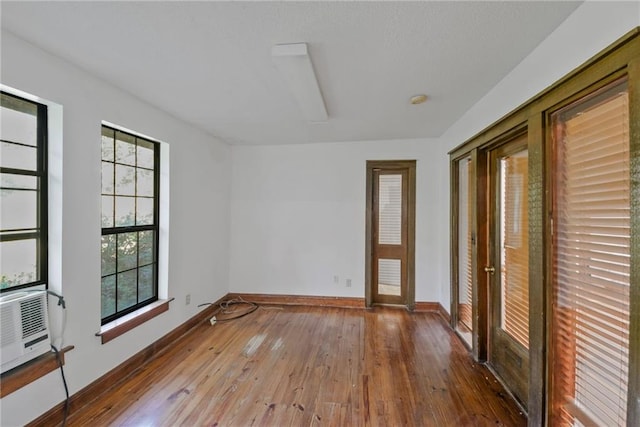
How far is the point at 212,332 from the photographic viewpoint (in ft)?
10.5

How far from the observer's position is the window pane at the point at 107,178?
2320 mm

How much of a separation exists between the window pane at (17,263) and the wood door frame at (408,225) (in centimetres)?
345

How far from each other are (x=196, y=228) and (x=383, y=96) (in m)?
2.68

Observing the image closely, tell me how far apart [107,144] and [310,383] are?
2706mm

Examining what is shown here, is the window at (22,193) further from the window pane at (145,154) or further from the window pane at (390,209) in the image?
the window pane at (390,209)

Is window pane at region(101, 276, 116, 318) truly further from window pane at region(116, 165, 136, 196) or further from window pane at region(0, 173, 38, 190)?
window pane at region(0, 173, 38, 190)

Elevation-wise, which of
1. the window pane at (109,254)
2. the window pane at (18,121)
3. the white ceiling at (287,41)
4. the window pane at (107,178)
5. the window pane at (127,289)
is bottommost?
the window pane at (127,289)

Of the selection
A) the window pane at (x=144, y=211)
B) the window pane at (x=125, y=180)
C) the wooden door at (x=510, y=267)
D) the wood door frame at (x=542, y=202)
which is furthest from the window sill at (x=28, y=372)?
the wooden door at (x=510, y=267)

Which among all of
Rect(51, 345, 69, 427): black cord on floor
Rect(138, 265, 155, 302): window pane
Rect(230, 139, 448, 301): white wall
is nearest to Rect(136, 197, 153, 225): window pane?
Rect(138, 265, 155, 302): window pane

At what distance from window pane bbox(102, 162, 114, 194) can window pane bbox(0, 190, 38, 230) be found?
0.51 metres

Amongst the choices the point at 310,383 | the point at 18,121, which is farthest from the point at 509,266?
the point at 18,121

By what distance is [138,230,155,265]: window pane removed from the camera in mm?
2725

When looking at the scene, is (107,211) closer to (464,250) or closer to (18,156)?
(18,156)

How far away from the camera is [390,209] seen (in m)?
4.05
